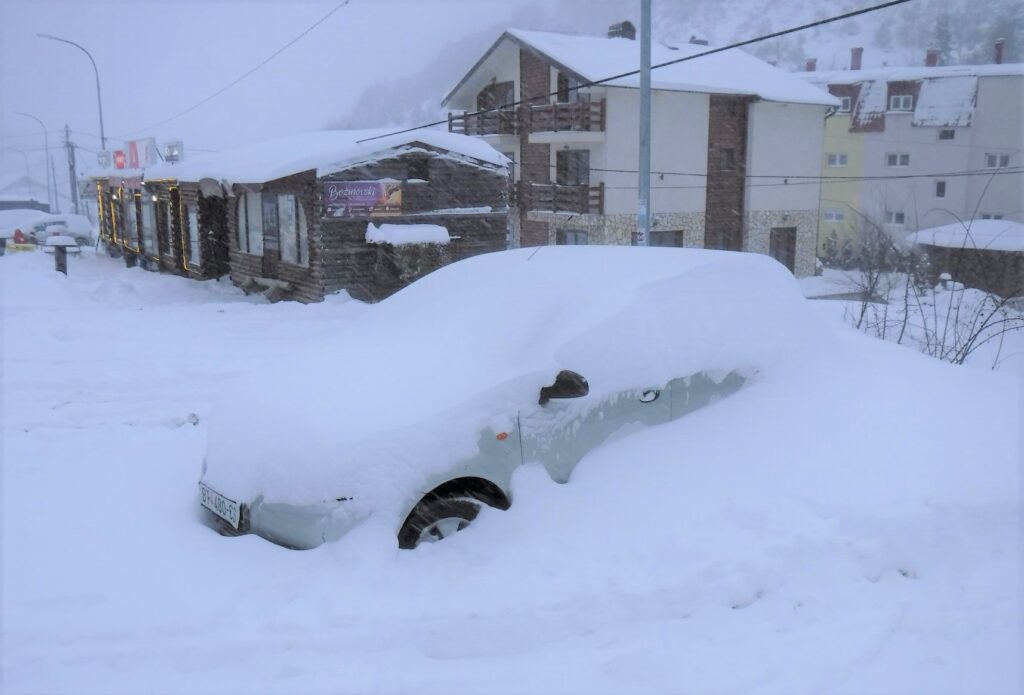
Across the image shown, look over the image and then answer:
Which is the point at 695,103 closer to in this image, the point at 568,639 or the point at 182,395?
the point at 182,395

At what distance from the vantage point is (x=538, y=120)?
29.2 meters

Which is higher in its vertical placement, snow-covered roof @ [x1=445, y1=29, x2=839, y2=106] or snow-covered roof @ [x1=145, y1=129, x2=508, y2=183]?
snow-covered roof @ [x1=445, y1=29, x2=839, y2=106]

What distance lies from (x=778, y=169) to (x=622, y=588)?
3082 cm

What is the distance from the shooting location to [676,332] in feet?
16.9

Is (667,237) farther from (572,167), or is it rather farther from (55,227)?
(55,227)

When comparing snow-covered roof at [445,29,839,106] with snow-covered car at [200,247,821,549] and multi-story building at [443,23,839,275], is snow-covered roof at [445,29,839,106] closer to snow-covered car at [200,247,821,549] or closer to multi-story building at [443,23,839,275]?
multi-story building at [443,23,839,275]

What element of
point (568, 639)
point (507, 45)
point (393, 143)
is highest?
point (507, 45)

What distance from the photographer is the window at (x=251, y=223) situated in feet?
65.1

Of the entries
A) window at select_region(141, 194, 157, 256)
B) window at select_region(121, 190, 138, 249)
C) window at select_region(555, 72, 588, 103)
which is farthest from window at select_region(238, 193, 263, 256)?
window at select_region(555, 72, 588, 103)

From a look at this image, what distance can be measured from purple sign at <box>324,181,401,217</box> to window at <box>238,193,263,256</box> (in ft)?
11.0

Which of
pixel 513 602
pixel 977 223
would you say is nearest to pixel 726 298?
pixel 513 602

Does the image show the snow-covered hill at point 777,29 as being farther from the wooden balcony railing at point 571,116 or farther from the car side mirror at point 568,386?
the car side mirror at point 568,386

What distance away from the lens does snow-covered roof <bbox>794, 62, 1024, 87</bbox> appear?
38.5 m

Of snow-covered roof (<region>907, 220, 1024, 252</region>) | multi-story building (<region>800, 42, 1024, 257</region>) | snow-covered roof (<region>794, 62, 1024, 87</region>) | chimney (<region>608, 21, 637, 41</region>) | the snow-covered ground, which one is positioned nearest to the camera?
the snow-covered ground
